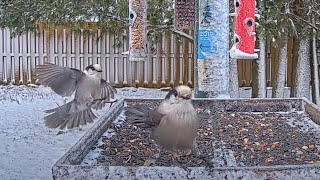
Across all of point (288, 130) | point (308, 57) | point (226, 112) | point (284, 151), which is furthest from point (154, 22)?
point (284, 151)

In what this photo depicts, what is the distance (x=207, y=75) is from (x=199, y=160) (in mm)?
2168

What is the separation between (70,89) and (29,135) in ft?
14.0

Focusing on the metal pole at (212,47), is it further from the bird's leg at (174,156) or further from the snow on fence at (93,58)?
the snow on fence at (93,58)

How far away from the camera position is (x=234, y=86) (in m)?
9.10

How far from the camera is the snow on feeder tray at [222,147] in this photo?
2.41 metres

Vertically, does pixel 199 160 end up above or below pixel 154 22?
below

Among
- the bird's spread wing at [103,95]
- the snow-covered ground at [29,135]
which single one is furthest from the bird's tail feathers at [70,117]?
the snow-covered ground at [29,135]

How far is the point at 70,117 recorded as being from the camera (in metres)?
4.30

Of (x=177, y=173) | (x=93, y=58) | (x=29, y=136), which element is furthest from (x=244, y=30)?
(x=93, y=58)

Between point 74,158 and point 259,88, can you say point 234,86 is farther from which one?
point 74,158

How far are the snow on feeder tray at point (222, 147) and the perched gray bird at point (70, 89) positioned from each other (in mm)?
212

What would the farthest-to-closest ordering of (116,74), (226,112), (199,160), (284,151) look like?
(116,74) < (226,112) < (284,151) < (199,160)

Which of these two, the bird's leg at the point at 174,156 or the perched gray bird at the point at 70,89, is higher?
the perched gray bird at the point at 70,89

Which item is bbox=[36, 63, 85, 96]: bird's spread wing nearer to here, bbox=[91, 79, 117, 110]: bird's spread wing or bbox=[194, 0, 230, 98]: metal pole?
bbox=[91, 79, 117, 110]: bird's spread wing
